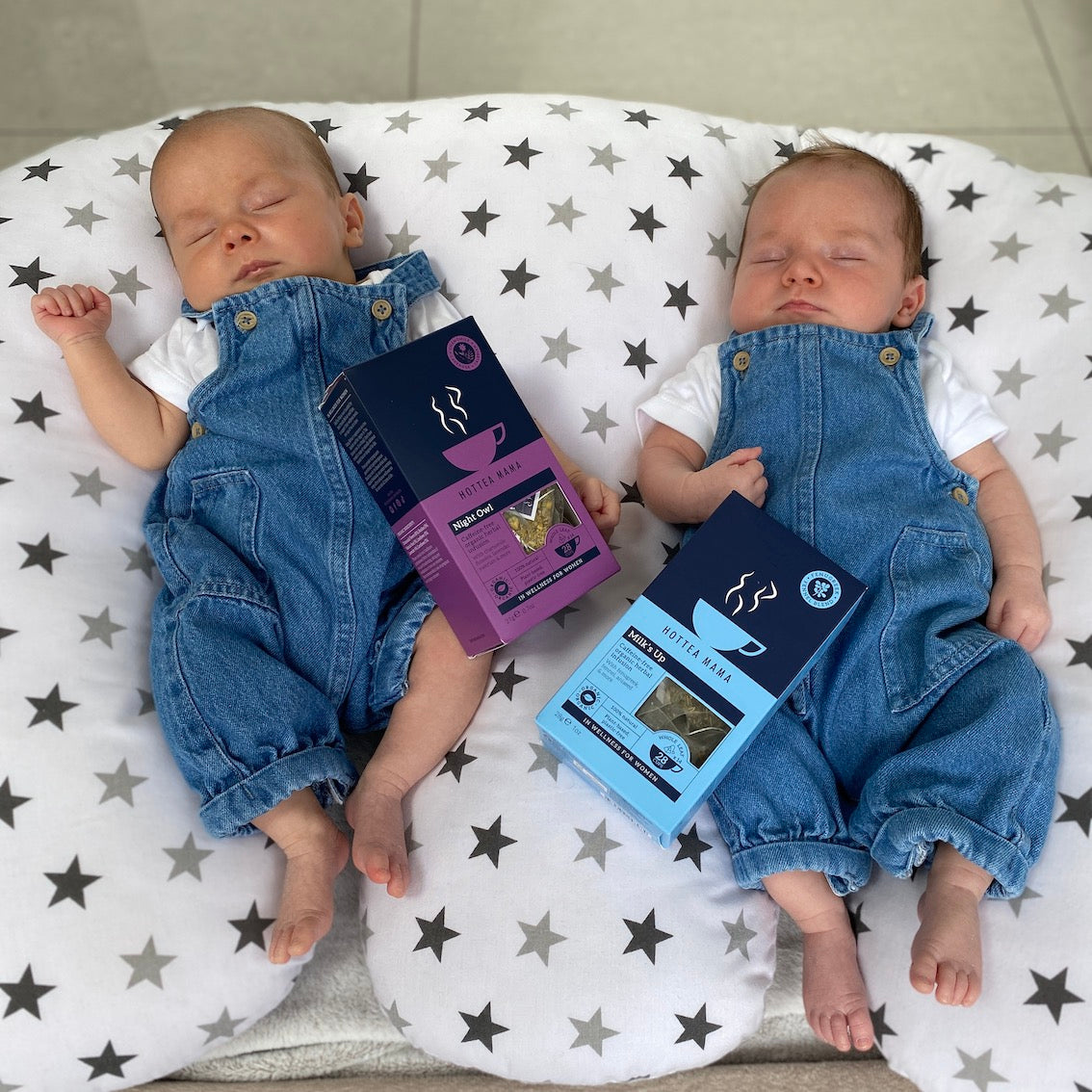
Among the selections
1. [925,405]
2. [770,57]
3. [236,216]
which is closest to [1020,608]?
[925,405]

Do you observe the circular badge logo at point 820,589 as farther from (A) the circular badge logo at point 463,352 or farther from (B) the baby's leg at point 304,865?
(B) the baby's leg at point 304,865

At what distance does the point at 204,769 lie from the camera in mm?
934

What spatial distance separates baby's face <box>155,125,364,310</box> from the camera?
3.51 ft

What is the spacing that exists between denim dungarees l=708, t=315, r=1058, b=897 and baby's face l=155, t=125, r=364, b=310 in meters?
0.46

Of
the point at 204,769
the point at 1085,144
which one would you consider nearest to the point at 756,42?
the point at 1085,144

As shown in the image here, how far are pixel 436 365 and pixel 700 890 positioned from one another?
0.53 meters

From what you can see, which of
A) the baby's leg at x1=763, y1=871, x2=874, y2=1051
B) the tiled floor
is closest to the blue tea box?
the baby's leg at x1=763, y1=871, x2=874, y2=1051

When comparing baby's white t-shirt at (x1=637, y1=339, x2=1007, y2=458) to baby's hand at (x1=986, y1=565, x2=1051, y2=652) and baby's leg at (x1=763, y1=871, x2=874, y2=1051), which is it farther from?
baby's leg at (x1=763, y1=871, x2=874, y2=1051)

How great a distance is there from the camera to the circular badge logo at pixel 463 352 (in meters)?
0.96

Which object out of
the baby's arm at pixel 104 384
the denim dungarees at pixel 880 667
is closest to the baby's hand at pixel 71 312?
the baby's arm at pixel 104 384

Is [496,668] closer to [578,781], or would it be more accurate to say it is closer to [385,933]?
[578,781]

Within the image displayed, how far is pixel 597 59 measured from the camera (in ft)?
6.38

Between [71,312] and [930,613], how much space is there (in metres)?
0.89

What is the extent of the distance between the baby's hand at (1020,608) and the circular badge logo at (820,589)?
0.74 ft
